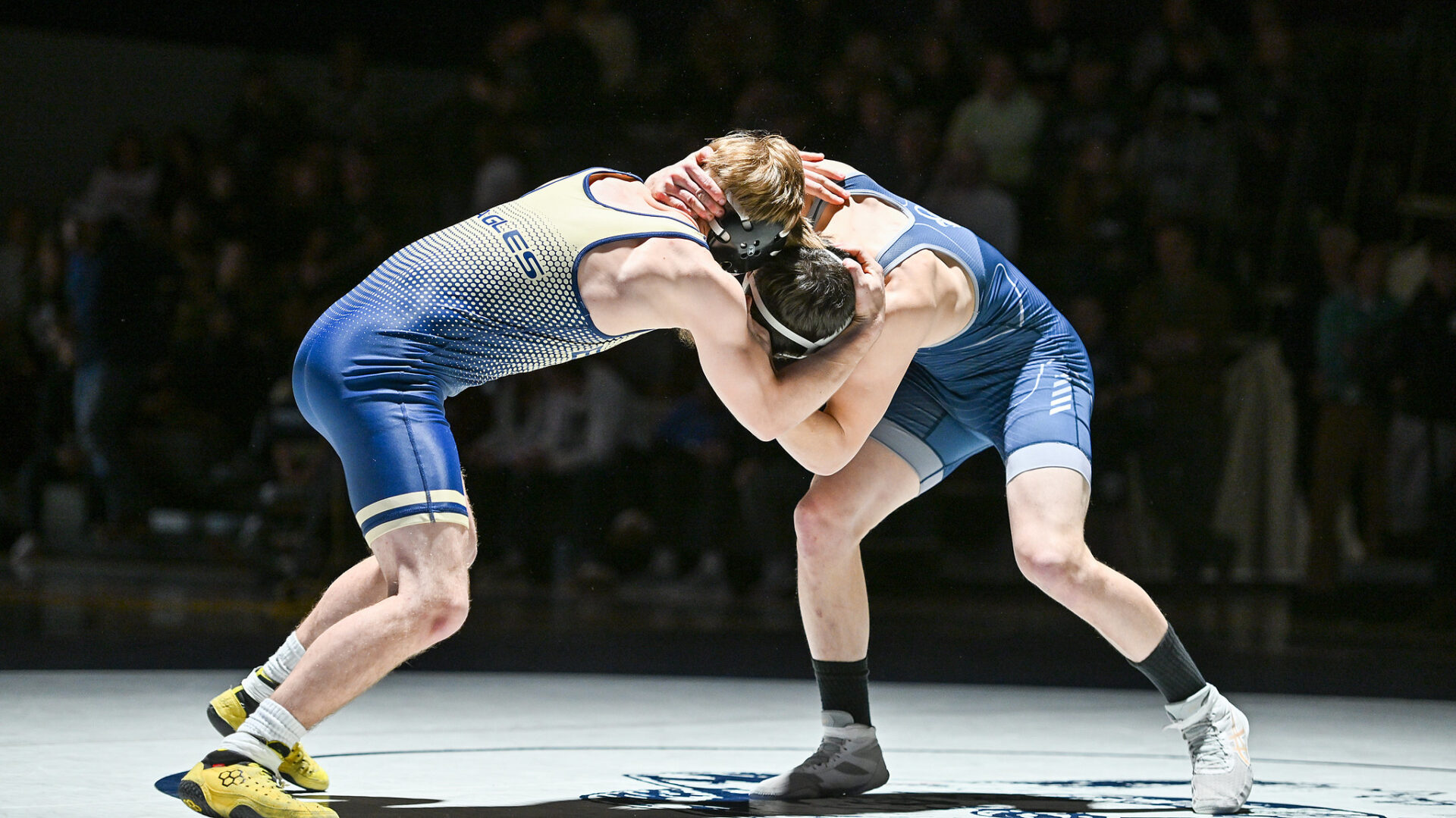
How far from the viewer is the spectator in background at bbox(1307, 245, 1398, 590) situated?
6801 millimetres

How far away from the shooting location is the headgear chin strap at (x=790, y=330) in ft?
9.78

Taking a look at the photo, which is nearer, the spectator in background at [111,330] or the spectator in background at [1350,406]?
the spectator in background at [1350,406]

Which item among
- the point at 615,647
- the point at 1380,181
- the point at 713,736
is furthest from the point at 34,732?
the point at 1380,181

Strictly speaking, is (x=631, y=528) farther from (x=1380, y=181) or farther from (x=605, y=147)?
(x=1380, y=181)

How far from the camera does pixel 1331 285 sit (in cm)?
703

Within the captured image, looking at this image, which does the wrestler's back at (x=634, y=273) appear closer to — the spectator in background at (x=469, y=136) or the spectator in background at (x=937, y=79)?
the spectator in background at (x=937, y=79)

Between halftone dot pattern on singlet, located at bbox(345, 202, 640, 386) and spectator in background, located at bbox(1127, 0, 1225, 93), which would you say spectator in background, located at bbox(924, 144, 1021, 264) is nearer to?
spectator in background, located at bbox(1127, 0, 1225, 93)

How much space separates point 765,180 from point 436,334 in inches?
24.7

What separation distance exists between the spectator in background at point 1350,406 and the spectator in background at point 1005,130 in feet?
5.13

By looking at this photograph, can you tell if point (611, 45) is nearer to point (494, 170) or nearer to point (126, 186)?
point (494, 170)

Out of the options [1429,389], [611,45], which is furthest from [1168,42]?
[611,45]

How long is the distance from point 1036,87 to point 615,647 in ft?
12.3

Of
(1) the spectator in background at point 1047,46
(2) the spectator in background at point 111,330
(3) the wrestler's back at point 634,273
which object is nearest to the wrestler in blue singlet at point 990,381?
(3) the wrestler's back at point 634,273

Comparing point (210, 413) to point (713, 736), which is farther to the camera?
point (210, 413)
